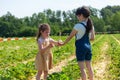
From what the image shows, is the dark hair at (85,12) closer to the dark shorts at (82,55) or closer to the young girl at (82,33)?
the young girl at (82,33)

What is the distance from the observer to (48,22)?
118 metres

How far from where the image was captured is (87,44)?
778cm

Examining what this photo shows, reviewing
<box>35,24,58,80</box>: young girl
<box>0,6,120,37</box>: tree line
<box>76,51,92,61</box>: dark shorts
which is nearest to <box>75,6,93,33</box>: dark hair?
<box>76,51,92,61</box>: dark shorts

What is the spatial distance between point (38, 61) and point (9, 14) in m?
112

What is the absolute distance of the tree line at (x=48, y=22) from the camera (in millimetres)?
96438

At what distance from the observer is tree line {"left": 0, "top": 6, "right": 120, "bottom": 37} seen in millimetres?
96438

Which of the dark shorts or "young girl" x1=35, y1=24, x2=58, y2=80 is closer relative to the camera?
the dark shorts

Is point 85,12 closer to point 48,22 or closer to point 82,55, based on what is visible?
point 82,55

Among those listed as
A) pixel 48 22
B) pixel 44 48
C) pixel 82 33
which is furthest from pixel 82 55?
pixel 48 22

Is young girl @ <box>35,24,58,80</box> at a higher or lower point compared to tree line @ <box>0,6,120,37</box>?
higher

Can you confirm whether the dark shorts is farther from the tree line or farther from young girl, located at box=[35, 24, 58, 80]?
the tree line

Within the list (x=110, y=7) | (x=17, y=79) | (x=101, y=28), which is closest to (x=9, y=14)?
(x=101, y=28)

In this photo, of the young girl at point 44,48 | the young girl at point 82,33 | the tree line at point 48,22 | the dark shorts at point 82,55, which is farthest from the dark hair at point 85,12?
the tree line at point 48,22

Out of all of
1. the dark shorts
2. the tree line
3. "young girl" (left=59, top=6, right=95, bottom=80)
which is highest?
"young girl" (left=59, top=6, right=95, bottom=80)
